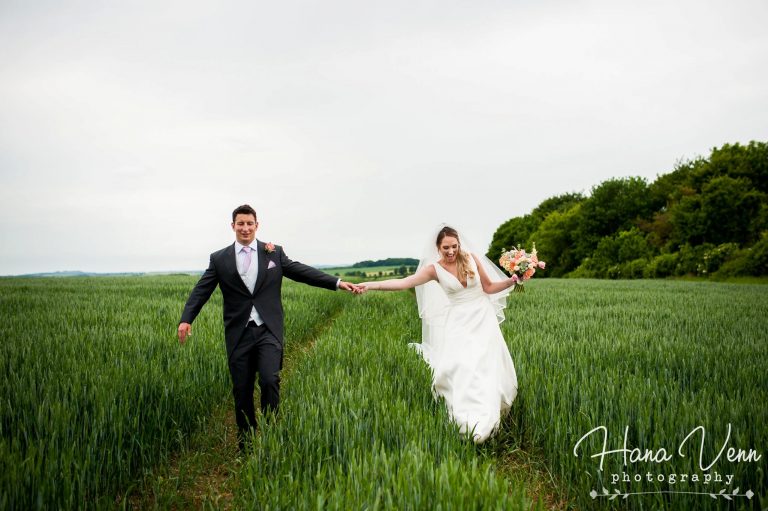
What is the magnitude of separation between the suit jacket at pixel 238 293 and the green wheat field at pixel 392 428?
0.87 metres

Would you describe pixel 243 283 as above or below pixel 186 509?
above

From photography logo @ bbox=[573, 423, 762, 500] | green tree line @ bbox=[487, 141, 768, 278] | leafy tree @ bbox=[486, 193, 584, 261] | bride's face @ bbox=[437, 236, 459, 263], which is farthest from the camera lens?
leafy tree @ bbox=[486, 193, 584, 261]

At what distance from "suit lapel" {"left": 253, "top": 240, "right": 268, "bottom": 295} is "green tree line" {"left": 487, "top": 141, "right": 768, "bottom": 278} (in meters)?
33.0

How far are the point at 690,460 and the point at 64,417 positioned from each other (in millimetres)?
4777

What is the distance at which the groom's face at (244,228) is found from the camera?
4.29 metres

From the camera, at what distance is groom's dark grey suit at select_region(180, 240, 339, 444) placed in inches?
167

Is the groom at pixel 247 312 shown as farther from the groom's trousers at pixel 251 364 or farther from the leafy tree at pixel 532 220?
the leafy tree at pixel 532 220

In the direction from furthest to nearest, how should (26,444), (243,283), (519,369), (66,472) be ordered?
(519,369) → (243,283) → (26,444) → (66,472)

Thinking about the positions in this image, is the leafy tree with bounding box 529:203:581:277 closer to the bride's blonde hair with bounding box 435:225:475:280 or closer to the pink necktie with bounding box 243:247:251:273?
the bride's blonde hair with bounding box 435:225:475:280

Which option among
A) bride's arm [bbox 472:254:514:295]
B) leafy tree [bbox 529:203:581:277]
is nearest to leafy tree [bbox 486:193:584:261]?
leafy tree [bbox 529:203:581:277]

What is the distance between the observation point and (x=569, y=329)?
824 cm

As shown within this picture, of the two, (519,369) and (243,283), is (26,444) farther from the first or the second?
(519,369)

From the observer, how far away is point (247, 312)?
426cm

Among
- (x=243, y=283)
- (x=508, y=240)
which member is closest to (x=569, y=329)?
(x=243, y=283)
